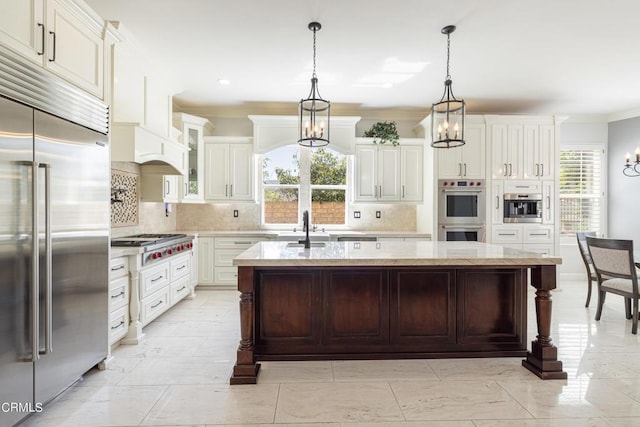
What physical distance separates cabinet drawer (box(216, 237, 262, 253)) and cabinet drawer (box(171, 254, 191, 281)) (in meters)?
0.60

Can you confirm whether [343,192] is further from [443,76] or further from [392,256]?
[392,256]

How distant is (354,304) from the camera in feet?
9.16

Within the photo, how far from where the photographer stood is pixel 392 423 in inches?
79.3

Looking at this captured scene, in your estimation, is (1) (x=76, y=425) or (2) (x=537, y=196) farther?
(2) (x=537, y=196)

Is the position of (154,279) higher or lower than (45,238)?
lower

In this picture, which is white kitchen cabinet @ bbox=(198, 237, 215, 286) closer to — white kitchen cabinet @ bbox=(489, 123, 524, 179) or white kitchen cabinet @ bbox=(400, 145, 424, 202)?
white kitchen cabinet @ bbox=(400, 145, 424, 202)

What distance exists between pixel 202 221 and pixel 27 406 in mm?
3973

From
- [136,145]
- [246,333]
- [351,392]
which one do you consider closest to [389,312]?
[351,392]

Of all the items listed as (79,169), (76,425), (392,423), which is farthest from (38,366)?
(392,423)

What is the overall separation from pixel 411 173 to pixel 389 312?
3135 mm

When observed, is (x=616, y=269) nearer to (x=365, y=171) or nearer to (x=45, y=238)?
(x=365, y=171)

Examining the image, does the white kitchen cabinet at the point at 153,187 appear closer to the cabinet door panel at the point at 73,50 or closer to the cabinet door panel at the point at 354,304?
the cabinet door panel at the point at 73,50

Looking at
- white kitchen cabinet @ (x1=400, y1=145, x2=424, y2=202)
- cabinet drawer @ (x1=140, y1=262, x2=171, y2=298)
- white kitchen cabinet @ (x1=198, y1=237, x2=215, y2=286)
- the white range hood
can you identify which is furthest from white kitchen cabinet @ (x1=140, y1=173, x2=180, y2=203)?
white kitchen cabinet @ (x1=400, y1=145, x2=424, y2=202)

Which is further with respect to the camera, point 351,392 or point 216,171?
point 216,171
